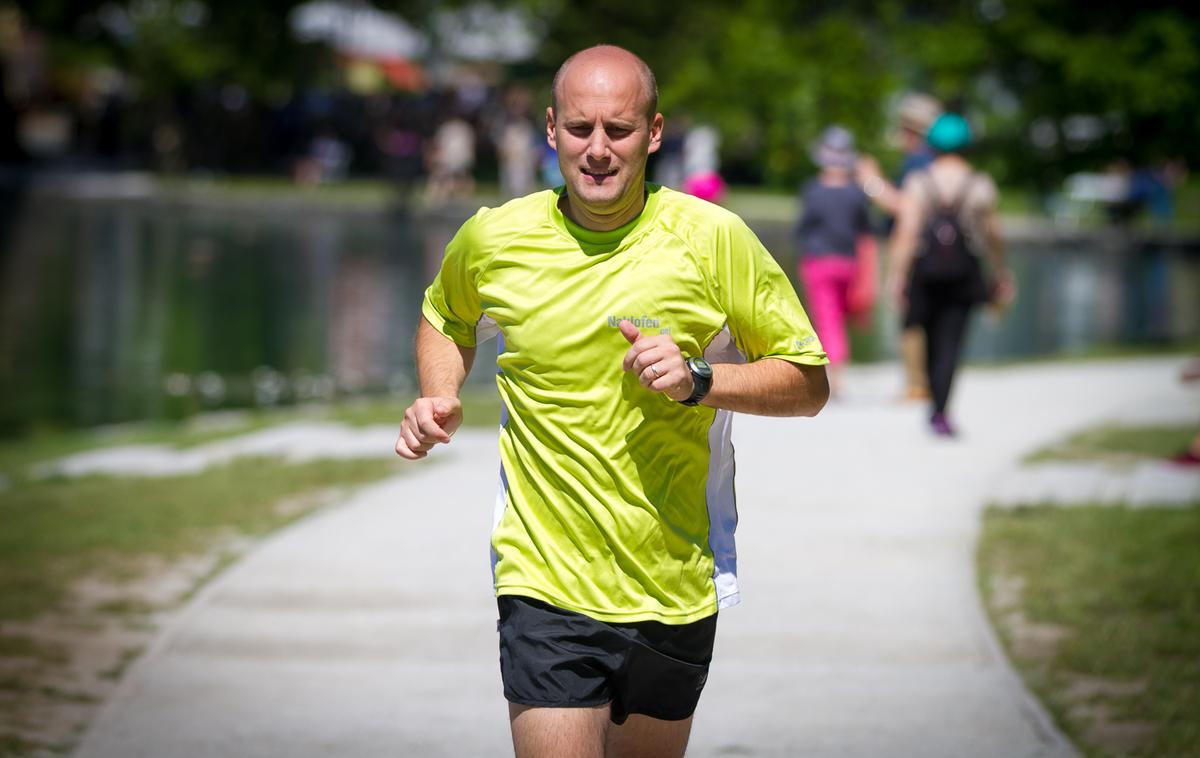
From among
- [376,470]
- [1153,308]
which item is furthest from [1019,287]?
[376,470]

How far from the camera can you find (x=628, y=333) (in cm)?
368

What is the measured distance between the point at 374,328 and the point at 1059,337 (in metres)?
8.19

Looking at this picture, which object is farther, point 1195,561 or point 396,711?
point 1195,561

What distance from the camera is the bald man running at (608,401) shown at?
12.6 ft

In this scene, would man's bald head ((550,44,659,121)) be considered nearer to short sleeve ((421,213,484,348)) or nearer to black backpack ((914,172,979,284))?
short sleeve ((421,213,484,348))

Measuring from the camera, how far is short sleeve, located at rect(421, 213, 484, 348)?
404cm

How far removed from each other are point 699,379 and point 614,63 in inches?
26.2

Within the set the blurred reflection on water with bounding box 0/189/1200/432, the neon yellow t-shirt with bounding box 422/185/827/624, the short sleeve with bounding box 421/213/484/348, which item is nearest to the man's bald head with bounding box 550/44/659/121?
the neon yellow t-shirt with bounding box 422/185/827/624

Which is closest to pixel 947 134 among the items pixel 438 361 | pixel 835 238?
pixel 835 238

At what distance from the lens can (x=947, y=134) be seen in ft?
36.4

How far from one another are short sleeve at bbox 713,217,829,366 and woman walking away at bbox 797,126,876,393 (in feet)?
29.7

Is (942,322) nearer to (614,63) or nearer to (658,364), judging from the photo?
(614,63)

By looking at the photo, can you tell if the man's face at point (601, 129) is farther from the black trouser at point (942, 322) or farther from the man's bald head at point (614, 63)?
the black trouser at point (942, 322)

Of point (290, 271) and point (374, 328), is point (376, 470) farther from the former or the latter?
point (290, 271)
